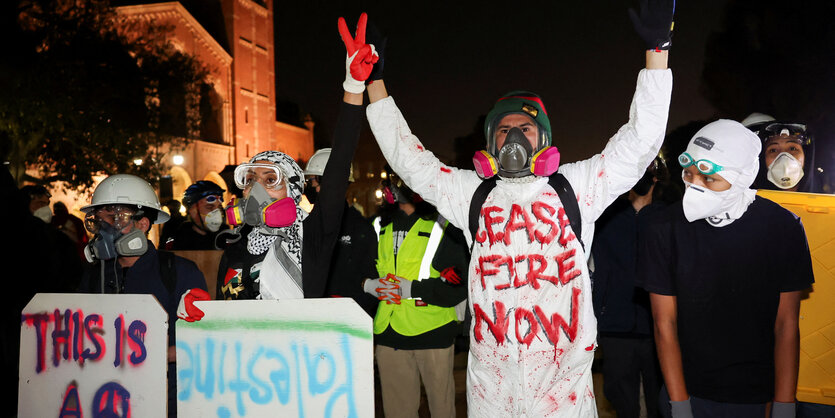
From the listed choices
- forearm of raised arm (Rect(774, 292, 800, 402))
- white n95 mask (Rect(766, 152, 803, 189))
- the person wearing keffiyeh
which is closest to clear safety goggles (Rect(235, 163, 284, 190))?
the person wearing keffiyeh

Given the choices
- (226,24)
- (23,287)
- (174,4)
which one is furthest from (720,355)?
(226,24)

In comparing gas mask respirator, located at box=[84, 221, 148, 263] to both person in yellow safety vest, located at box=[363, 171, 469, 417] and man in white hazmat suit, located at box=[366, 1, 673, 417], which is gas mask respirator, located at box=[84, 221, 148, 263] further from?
man in white hazmat suit, located at box=[366, 1, 673, 417]

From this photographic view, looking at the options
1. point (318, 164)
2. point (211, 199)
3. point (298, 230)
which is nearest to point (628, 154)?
point (298, 230)

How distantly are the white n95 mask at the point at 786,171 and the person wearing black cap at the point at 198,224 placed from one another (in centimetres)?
529

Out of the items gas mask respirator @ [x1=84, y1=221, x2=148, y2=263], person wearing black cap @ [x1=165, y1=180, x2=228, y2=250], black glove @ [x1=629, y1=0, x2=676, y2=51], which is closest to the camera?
black glove @ [x1=629, y1=0, x2=676, y2=51]

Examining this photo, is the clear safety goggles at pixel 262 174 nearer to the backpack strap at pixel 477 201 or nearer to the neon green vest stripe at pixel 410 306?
the backpack strap at pixel 477 201

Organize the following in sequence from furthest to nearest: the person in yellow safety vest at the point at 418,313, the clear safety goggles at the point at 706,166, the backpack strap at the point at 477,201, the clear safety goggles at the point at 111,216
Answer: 1. the person in yellow safety vest at the point at 418,313
2. the clear safety goggles at the point at 111,216
3. the backpack strap at the point at 477,201
4. the clear safety goggles at the point at 706,166

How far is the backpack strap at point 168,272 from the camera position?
346cm

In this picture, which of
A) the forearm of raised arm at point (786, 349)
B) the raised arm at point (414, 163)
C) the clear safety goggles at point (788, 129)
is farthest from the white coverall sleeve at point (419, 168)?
the clear safety goggles at point (788, 129)

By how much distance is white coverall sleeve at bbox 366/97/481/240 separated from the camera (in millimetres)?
3008

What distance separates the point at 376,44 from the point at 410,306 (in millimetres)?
2367

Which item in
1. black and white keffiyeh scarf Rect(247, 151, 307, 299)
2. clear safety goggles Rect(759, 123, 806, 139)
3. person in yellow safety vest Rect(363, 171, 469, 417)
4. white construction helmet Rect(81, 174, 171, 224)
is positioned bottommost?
person in yellow safety vest Rect(363, 171, 469, 417)

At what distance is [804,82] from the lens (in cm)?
1928

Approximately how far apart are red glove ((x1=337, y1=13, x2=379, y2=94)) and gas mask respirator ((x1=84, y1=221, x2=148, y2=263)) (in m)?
1.63
